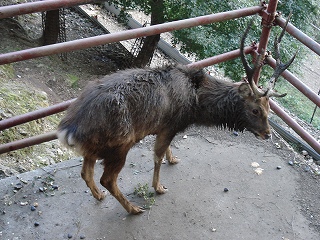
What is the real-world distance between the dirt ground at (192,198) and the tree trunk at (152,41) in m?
3.46

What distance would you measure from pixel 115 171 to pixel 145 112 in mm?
549

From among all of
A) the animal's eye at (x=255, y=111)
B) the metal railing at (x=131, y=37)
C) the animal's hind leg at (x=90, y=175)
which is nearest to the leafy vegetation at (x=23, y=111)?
the metal railing at (x=131, y=37)

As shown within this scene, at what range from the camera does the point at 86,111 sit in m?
3.38

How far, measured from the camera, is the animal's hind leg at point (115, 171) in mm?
3553

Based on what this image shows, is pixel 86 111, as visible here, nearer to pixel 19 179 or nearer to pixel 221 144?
pixel 19 179

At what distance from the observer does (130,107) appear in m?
3.52

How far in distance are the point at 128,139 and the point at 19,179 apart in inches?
50.9

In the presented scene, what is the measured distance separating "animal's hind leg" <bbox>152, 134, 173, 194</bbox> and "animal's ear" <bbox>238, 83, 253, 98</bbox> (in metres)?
0.77

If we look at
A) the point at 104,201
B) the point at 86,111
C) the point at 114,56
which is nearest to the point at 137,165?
the point at 104,201

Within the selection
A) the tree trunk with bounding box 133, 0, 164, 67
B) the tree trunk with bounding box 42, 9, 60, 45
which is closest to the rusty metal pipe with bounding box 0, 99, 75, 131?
the tree trunk with bounding box 133, 0, 164, 67

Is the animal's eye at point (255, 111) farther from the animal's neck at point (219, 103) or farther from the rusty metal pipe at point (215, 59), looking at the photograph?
the rusty metal pipe at point (215, 59)

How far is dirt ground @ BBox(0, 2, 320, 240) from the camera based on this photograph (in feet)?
12.4

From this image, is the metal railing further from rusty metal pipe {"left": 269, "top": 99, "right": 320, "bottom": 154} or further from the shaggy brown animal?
the shaggy brown animal

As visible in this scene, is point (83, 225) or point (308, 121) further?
point (308, 121)
